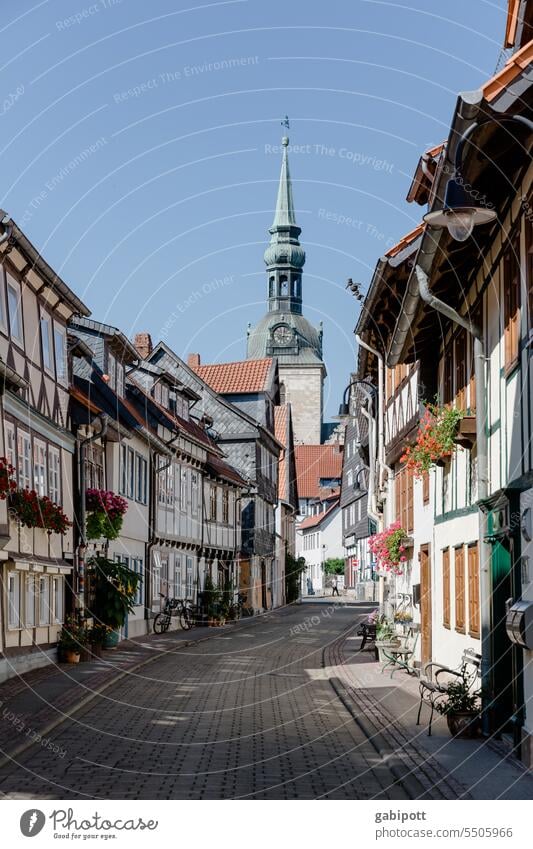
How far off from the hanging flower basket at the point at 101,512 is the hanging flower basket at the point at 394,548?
5.68 meters

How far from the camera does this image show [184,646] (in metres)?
30.6

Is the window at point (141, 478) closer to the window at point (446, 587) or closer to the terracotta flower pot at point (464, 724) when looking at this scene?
the window at point (446, 587)

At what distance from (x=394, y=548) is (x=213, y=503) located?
891 inches

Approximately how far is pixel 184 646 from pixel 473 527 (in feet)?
55.1

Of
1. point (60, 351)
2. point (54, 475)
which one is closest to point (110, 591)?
point (54, 475)

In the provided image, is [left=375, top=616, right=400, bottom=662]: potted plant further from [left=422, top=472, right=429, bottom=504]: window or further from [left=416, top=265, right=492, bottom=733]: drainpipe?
[left=416, top=265, right=492, bottom=733]: drainpipe

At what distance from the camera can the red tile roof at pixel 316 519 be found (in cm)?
9143

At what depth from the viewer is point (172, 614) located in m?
37.8

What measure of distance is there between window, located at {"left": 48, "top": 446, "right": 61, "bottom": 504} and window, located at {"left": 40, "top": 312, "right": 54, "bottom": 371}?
1.61 m

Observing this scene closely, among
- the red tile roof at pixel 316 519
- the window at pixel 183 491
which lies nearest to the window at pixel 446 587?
the window at pixel 183 491

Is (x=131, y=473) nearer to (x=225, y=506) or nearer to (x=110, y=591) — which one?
(x=110, y=591)

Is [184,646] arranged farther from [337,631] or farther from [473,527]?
[473,527]

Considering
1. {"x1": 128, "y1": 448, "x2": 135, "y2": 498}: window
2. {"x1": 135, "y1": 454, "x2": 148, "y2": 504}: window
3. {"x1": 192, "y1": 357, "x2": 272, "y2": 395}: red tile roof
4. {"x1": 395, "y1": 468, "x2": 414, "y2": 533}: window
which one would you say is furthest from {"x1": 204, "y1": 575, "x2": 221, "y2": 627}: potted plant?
{"x1": 395, "y1": 468, "x2": 414, "y2": 533}: window

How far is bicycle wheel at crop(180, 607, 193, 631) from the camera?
3853 centimetres
